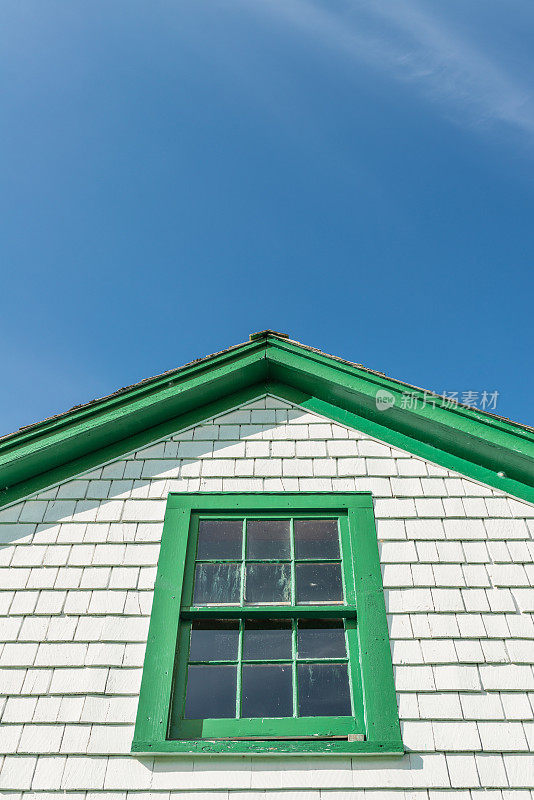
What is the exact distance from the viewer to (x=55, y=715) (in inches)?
152

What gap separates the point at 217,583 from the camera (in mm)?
4566

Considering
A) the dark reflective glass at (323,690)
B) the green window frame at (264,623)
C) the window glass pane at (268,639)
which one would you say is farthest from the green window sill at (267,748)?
the window glass pane at (268,639)

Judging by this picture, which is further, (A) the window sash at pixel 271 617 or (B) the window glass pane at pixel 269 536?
(B) the window glass pane at pixel 269 536

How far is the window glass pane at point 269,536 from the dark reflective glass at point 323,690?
94cm

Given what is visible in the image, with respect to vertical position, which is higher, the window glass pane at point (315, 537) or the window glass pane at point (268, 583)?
the window glass pane at point (315, 537)

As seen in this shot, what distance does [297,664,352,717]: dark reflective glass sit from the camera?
4.11 m

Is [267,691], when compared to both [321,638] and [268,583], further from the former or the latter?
[268,583]

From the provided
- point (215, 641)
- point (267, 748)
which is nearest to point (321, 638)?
point (215, 641)

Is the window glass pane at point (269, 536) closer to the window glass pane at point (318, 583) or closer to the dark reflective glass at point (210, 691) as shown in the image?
the window glass pane at point (318, 583)

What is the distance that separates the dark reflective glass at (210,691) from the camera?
164 inches

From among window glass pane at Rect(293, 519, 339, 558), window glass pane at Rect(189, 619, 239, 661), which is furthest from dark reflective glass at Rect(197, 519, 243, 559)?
window glass pane at Rect(189, 619, 239, 661)

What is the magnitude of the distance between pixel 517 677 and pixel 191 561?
2.35 m

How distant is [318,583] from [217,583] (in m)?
0.76

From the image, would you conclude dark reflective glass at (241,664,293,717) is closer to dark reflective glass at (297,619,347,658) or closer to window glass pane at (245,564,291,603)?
dark reflective glass at (297,619,347,658)
